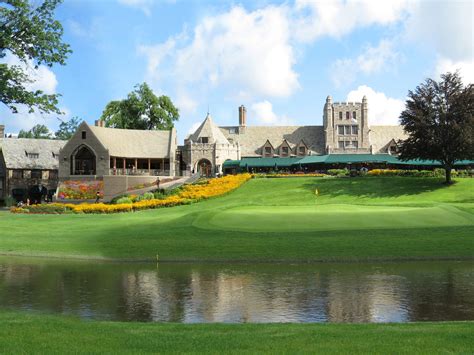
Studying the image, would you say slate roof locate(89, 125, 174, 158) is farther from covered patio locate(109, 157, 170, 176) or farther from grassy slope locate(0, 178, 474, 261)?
grassy slope locate(0, 178, 474, 261)

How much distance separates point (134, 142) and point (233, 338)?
214 ft

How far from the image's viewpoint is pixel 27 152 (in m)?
75.6

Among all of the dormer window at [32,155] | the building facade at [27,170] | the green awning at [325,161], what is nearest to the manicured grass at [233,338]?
the green awning at [325,161]

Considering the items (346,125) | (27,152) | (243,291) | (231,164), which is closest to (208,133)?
(231,164)

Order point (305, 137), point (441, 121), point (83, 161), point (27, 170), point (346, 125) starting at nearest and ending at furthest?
1. point (441, 121)
2. point (83, 161)
3. point (27, 170)
4. point (346, 125)
5. point (305, 137)

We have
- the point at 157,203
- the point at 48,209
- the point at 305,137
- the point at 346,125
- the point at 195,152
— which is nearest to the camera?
the point at 48,209

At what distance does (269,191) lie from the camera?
184 feet

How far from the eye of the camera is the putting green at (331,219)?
27.5 meters

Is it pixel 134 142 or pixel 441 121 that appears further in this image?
pixel 134 142

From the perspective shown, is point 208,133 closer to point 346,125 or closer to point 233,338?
point 346,125

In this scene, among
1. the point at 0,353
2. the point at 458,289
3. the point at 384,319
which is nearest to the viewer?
the point at 0,353

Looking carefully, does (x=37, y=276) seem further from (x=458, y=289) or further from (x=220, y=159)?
(x=220, y=159)

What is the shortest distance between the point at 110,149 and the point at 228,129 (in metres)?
28.0

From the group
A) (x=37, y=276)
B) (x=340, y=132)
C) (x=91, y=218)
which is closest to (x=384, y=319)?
(x=37, y=276)
